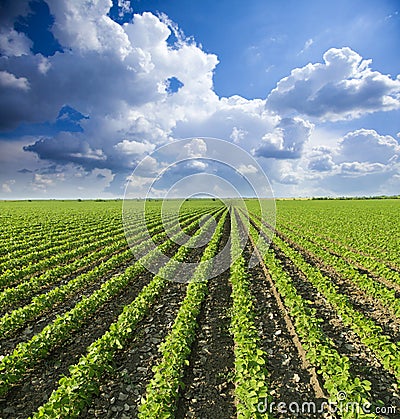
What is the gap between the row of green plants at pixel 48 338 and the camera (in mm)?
6094

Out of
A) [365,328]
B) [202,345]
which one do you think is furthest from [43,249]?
[365,328]

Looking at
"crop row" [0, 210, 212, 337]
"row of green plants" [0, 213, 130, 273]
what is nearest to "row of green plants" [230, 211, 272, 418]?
"crop row" [0, 210, 212, 337]

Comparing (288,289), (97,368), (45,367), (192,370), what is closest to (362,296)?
(288,289)

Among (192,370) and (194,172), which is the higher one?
(194,172)

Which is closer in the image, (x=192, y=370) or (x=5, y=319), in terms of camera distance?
(x=192, y=370)

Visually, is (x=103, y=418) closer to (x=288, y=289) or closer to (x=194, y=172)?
(x=288, y=289)

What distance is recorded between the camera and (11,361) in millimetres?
6219

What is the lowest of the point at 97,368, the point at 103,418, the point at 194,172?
the point at 103,418

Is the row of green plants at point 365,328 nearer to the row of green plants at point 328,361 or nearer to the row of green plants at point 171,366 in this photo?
the row of green plants at point 328,361

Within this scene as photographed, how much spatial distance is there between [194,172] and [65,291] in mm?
6426

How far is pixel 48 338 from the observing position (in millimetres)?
7219

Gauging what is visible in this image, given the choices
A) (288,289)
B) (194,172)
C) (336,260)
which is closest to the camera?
(288,289)

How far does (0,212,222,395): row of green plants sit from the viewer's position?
20.0 feet

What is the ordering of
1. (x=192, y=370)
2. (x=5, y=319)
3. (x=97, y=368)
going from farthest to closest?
(x=5, y=319)
(x=192, y=370)
(x=97, y=368)
